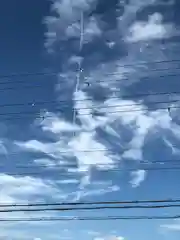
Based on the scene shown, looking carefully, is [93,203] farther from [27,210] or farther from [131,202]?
[27,210]

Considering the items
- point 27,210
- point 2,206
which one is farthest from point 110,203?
point 2,206

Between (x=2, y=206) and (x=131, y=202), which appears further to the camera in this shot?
(x=2, y=206)

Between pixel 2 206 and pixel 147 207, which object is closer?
pixel 147 207

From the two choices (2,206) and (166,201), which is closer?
(166,201)

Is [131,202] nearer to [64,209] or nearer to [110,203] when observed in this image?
[110,203]

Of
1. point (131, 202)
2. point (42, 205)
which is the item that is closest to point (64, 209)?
point (42, 205)

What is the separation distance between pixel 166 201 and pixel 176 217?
165cm

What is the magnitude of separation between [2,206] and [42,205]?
2253 millimetres

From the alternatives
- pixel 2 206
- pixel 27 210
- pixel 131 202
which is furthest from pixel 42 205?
pixel 131 202

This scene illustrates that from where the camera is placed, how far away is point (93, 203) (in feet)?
68.6

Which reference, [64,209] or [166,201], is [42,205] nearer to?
[64,209]

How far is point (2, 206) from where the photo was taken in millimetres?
22672

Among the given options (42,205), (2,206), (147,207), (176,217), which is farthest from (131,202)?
(2,206)

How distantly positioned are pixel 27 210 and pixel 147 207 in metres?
6.01
